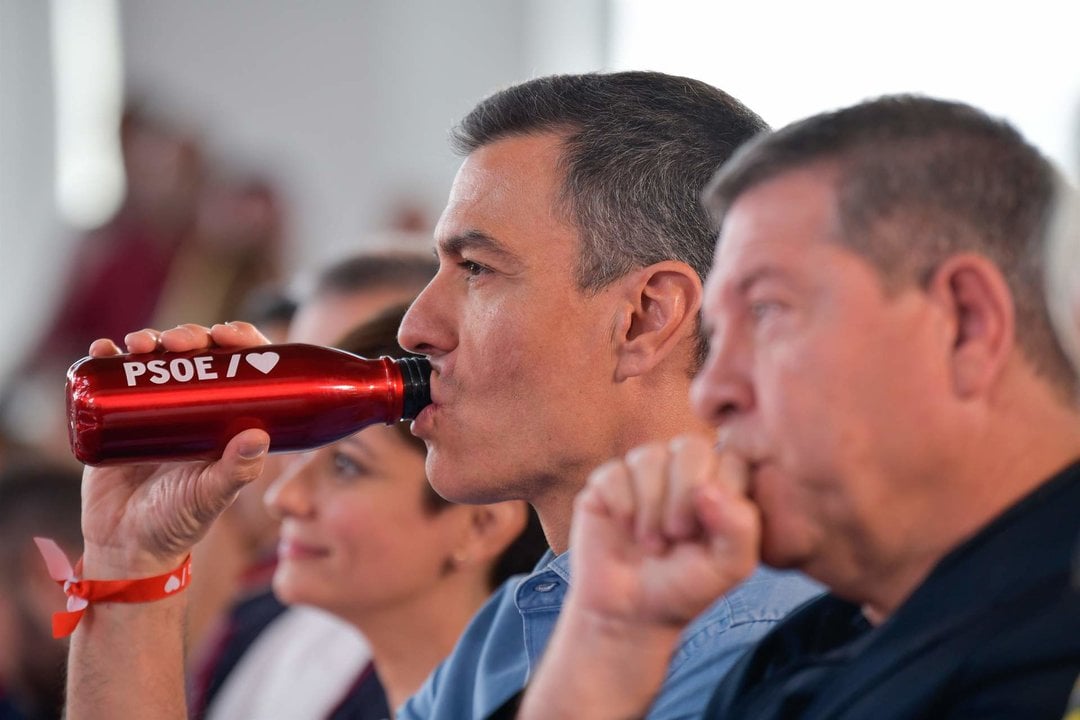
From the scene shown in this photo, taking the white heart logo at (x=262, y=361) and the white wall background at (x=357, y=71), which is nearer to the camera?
the white heart logo at (x=262, y=361)

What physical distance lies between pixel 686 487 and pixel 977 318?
193 millimetres

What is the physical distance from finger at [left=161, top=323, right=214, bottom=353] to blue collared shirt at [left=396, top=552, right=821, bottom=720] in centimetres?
37

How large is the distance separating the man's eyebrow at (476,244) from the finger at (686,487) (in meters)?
0.45

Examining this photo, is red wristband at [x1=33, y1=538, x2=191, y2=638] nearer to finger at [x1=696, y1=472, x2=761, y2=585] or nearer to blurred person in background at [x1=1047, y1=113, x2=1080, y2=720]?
finger at [x1=696, y1=472, x2=761, y2=585]

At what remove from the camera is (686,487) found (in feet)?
2.80

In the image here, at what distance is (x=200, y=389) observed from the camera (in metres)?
1.23

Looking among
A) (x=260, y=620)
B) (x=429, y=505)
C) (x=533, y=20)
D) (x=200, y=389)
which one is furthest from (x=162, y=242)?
(x=200, y=389)

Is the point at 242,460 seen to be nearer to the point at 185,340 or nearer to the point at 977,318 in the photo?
the point at 185,340

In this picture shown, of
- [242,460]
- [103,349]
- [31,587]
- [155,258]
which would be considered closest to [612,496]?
[242,460]

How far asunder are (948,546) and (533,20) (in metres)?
4.54

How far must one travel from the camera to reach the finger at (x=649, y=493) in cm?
86

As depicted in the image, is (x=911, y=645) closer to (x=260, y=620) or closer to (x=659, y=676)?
(x=659, y=676)

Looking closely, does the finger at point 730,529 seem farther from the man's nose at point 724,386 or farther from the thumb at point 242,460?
the thumb at point 242,460

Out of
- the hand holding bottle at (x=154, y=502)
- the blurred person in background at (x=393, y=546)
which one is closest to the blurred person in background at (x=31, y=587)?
the blurred person in background at (x=393, y=546)
